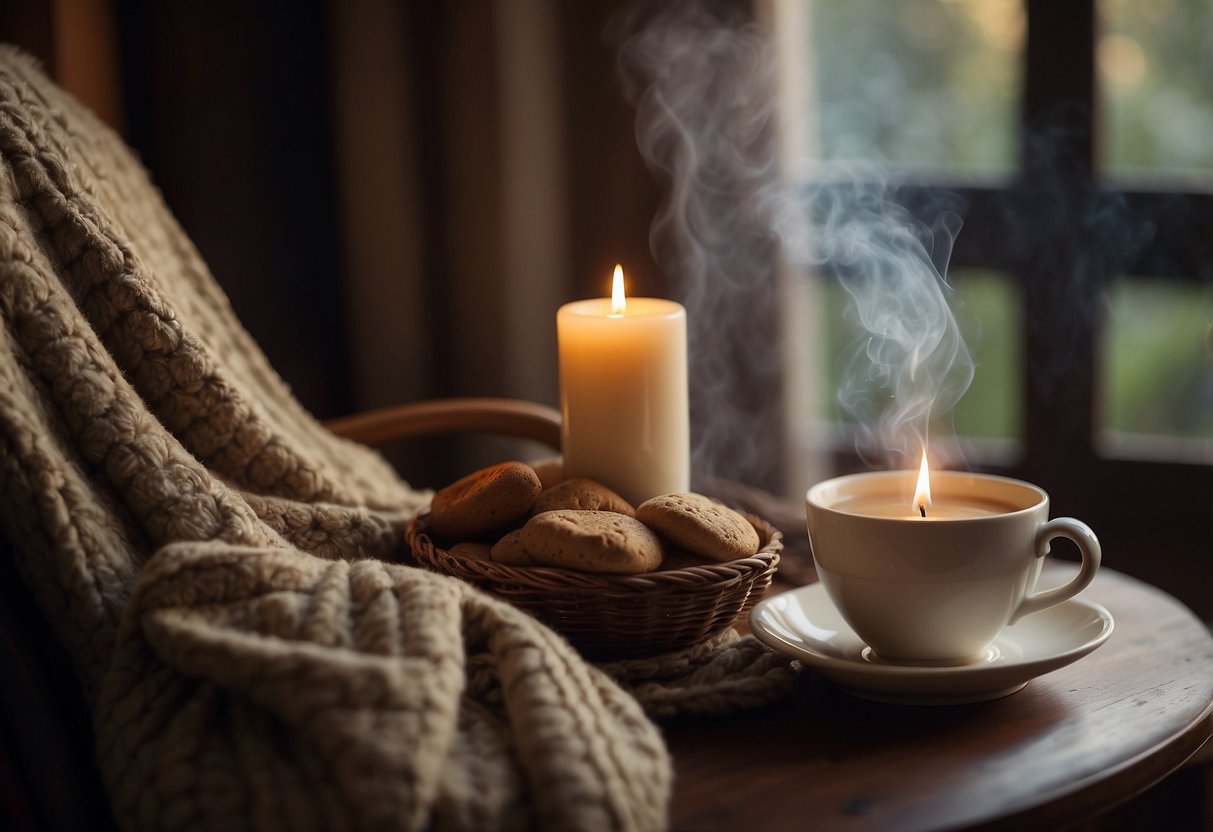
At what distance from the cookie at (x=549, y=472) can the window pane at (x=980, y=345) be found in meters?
1.09

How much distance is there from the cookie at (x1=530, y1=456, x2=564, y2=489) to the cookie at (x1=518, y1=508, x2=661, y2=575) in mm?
157

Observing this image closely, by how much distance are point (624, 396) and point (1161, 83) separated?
128 centimetres

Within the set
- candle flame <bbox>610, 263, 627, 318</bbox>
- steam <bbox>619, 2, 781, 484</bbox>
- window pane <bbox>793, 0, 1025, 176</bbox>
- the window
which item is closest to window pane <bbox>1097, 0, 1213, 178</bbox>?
the window

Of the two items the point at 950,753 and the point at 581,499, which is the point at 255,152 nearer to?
the point at 581,499

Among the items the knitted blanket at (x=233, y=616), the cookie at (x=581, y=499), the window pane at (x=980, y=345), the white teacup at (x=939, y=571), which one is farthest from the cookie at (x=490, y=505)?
the window pane at (x=980, y=345)

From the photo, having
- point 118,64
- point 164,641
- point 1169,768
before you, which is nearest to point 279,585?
point 164,641

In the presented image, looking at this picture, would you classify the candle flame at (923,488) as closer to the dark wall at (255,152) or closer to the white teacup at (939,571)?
the white teacup at (939,571)

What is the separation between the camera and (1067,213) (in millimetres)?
1853

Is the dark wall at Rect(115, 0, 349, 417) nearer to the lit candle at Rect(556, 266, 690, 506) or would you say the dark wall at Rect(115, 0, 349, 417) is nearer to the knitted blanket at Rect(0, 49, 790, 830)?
the knitted blanket at Rect(0, 49, 790, 830)

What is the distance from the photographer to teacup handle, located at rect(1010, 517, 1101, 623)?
0.84 m

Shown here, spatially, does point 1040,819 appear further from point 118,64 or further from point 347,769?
point 118,64

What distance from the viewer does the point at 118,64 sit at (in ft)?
5.94

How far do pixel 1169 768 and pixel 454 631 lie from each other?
49cm

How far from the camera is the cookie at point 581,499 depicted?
36.9 inches
